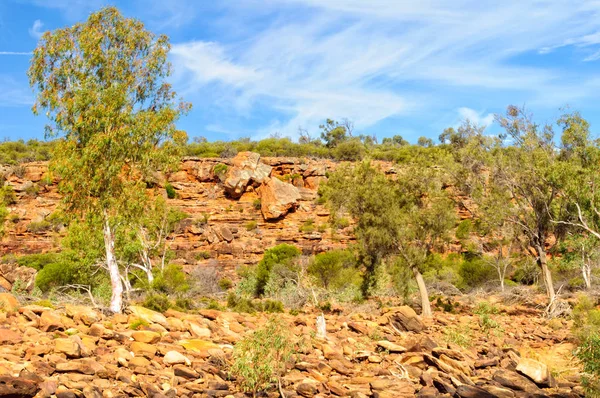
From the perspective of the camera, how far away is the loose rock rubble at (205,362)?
26.7ft

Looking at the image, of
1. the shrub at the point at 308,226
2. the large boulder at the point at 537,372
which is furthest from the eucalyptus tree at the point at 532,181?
the shrub at the point at 308,226

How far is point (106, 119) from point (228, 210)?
33401 mm

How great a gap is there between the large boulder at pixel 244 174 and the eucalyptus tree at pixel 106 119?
34035 mm

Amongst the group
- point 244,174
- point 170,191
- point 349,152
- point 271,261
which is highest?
point 349,152

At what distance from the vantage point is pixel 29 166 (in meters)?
51.2

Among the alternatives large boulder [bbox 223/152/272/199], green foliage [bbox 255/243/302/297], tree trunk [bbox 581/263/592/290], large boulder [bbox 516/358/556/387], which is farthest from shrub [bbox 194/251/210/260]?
large boulder [bbox 516/358/556/387]

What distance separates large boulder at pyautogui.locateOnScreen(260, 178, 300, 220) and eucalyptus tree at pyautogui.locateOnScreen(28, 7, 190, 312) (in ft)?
99.4

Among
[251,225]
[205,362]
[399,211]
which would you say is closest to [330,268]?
[399,211]

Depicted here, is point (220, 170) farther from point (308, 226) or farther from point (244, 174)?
point (308, 226)

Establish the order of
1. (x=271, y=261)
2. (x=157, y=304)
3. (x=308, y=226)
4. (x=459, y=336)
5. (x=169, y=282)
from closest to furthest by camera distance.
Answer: (x=459, y=336) < (x=157, y=304) < (x=169, y=282) < (x=271, y=261) < (x=308, y=226)

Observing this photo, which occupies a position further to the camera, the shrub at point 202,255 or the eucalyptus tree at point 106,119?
the shrub at point 202,255

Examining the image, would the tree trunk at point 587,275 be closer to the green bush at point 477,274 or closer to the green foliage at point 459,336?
the green bush at point 477,274

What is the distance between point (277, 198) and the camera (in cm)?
4672

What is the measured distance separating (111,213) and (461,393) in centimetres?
1014
